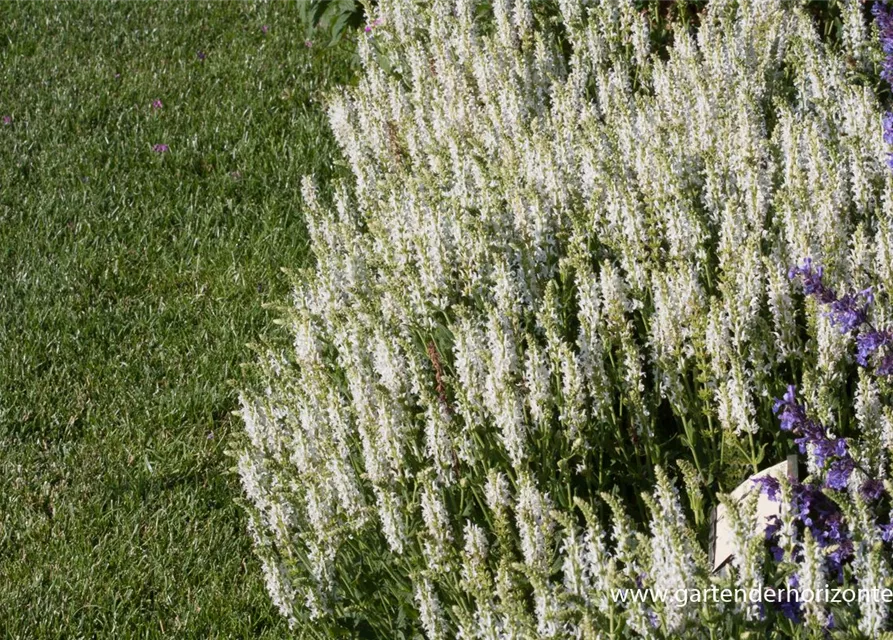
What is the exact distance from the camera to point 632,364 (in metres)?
2.99

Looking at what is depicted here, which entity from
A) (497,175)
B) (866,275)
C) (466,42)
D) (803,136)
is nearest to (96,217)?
(466,42)

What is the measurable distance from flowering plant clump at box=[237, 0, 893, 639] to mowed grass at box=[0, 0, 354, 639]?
405 millimetres

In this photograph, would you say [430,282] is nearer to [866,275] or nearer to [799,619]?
[866,275]

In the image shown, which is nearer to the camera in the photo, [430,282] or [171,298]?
[430,282]

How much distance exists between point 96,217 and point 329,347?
6.62 feet

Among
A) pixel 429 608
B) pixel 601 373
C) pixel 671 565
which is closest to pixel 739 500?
pixel 671 565

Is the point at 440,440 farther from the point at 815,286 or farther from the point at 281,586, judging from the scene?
the point at 815,286

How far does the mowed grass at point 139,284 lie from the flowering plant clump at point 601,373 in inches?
16.0

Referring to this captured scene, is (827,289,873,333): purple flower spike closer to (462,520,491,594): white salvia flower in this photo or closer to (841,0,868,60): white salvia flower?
(462,520,491,594): white salvia flower

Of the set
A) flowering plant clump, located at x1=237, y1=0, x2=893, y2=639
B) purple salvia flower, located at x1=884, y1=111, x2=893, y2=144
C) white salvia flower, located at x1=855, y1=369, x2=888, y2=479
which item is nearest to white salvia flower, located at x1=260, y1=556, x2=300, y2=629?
flowering plant clump, located at x1=237, y1=0, x2=893, y2=639

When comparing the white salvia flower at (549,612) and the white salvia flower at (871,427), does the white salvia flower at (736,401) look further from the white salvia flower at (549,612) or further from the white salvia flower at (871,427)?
the white salvia flower at (549,612)

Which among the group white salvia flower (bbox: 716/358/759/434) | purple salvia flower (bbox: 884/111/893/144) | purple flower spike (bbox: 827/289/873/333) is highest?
purple salvia flower (bbox: 884/111/893/144)

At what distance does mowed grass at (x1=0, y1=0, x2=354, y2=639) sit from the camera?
3701 mm

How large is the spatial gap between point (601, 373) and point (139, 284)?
8.84 ft
